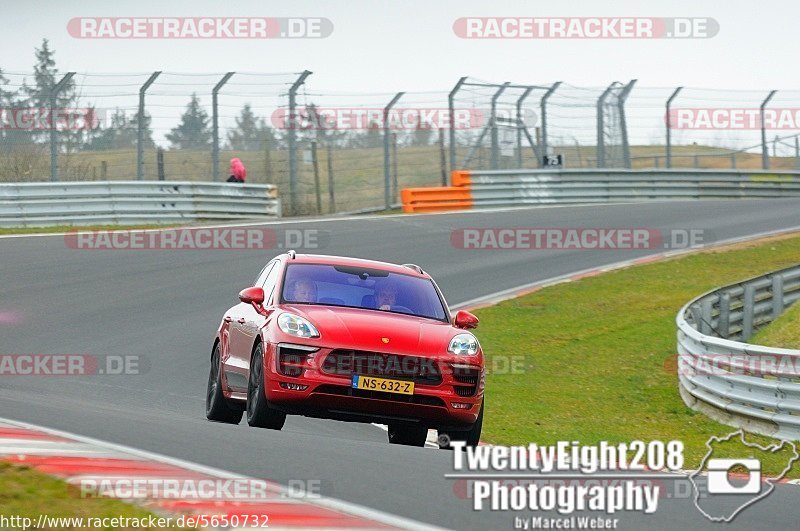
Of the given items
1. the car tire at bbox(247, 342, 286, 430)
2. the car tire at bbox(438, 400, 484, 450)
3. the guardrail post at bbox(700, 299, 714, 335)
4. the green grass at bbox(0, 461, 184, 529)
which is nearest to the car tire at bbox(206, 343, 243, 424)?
the car tire at bbox(247, 342, 286, 430)

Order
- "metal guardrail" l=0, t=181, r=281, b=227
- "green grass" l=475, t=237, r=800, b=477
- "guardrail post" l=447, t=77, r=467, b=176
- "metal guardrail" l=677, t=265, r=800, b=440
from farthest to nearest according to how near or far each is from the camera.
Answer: "guardrail post" l=447, t=77, r=467, b=176 → "metal guardrail" l=0, t=181, r=281, b=227 → "green grass" l=475, t=237, r=800, b=477 → "metal guardrail" l=677, t=265, r=800, b=440

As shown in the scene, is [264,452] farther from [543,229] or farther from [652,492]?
[543,229]

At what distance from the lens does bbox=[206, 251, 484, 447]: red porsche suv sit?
9.09m

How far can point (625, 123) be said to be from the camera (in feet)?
104

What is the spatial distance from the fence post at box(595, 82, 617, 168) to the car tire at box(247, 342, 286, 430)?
2265cm

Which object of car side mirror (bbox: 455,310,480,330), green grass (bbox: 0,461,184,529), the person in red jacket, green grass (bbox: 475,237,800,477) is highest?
the person in red jacket

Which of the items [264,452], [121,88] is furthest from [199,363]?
[121,88]

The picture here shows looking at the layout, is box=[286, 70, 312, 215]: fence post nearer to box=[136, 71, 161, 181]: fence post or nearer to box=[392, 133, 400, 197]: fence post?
box=[392, 133, 400, 197]: fence post

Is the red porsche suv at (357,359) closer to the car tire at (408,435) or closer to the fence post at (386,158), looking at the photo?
the car tire at (408,435)

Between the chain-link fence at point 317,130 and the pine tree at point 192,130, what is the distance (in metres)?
0.02

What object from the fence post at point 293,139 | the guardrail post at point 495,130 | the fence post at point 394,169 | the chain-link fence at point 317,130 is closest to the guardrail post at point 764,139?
the chain-link fence at point 317,130

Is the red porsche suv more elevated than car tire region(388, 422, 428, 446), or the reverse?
the red porsche suv

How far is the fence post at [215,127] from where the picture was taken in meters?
26.5

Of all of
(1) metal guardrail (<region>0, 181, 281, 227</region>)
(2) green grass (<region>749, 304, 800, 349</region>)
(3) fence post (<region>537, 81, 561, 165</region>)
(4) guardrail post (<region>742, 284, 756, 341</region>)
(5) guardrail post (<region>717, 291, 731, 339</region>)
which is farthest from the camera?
(3) fence post (<region>537, 81, 561, 165</region>)
